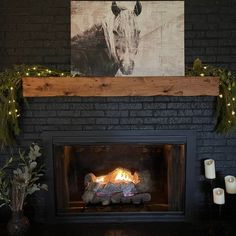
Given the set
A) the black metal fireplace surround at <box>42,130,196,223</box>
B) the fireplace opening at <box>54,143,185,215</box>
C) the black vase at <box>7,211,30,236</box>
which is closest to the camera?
the black vase at <box>7,211,30,236</box>

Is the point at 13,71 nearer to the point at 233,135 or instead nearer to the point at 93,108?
the point at 93,108

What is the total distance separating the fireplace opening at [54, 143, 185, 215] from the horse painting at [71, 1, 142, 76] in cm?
63

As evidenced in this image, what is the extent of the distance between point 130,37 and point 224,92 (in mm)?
806

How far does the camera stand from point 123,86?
2551mm

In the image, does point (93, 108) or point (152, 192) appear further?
point (152, 192)

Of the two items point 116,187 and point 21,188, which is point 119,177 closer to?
point 116,187

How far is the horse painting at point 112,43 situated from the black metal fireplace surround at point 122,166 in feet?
1.62

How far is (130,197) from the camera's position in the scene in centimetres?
295

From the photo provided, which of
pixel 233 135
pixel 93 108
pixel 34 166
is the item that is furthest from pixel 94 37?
pixel 233 135

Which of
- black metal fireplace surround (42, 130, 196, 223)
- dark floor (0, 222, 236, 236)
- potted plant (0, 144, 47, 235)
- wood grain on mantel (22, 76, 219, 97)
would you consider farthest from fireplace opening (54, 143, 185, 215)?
wood grain on mantel (22, 76, 219, 97)

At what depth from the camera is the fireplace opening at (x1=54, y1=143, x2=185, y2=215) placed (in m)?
2.85

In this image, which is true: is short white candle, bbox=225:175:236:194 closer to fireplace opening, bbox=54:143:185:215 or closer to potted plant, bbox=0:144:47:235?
fireplace opening, bbox=54:143:185:215

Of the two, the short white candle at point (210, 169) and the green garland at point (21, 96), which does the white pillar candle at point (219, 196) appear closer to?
the short white candle at point (210, 169)

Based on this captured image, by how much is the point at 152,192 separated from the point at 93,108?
894 mm
